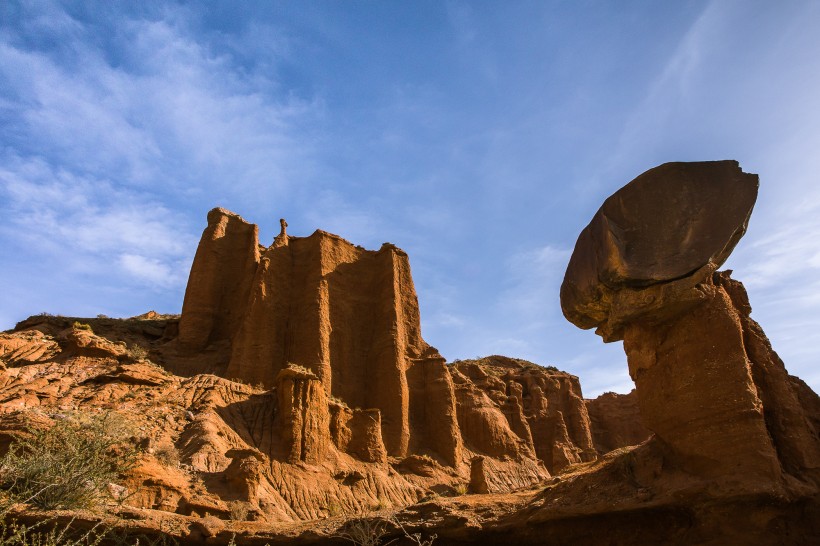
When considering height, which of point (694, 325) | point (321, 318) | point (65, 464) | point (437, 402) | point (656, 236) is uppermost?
point (321, 318)

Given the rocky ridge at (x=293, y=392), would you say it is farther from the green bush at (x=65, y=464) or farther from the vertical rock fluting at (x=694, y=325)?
Result: the vertical rock fluting at (x=694, y=325)

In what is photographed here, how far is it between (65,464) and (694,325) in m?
10.4

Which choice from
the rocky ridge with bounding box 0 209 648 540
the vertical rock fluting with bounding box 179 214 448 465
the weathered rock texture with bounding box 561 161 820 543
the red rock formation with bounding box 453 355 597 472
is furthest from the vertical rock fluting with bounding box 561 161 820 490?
the red rock formation with bounding box 453 355 597 472

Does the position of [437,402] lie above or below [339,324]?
below

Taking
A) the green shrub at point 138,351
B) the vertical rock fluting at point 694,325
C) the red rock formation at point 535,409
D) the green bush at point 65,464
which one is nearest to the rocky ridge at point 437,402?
the vertical rock fluting at point 694,325

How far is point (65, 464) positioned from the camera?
33.0 feet

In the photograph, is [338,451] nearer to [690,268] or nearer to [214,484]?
[214,484]

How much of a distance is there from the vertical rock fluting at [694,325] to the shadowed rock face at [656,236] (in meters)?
0.02

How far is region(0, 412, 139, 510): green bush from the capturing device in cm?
949

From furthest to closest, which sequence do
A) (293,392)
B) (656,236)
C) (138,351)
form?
1. (138,351)
2. (293,392)
3. (656,236)

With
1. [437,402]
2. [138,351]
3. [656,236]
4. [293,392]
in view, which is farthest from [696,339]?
[138,351]

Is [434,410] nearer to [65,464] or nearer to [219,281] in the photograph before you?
[219,281]

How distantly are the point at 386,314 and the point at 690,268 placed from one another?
27.6 metres

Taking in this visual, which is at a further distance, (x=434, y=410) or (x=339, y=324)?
(x=339, y=324)
